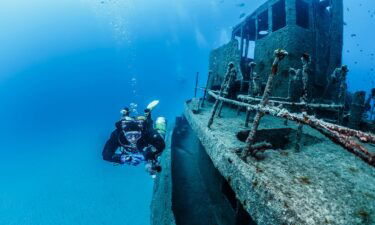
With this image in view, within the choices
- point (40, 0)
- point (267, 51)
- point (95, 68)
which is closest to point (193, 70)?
point (95, 68)

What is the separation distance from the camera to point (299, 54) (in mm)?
7090

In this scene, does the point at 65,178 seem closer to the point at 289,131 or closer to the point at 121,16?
the point at 289,131

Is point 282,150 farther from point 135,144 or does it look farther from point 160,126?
point 160,126

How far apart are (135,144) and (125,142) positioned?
31 cm

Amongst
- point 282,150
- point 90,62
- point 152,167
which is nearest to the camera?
point 282,150

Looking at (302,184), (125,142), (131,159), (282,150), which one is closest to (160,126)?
(125,142)

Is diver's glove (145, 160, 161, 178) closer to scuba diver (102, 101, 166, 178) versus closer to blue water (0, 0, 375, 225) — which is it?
scuba diver (102, 101, 166, 178)

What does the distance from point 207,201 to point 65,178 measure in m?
42.8

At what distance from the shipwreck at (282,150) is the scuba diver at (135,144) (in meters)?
0.78

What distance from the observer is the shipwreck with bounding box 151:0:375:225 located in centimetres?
189

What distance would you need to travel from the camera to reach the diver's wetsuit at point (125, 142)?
18.6ft

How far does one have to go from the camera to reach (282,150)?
3.36m

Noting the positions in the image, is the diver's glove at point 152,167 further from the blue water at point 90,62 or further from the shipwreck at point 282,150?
the blue water at point 90,62

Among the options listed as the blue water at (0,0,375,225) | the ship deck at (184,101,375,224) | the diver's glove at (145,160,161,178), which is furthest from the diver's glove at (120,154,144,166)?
the blue water at (0,0,375,225)
